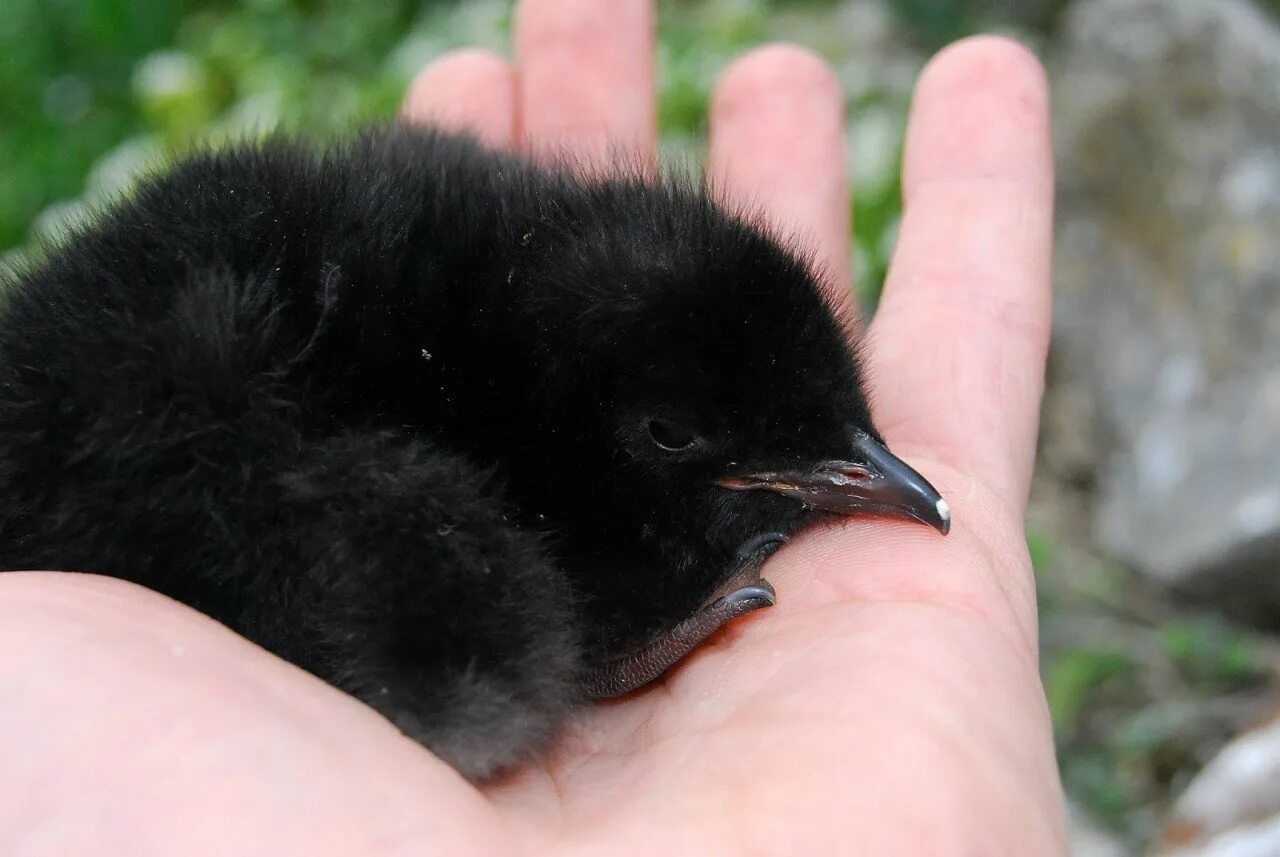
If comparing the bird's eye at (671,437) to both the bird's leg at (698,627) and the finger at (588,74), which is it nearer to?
the bird's leg at (698,627)

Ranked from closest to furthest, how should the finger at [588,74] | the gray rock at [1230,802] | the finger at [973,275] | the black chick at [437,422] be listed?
the black chick at [437,422] → the finger at [973,275] → the gray rock at [1230,802] → the finger at [588,74]

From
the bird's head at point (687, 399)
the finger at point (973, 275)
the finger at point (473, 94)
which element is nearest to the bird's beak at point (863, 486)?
the bird's head at point (687, 399)

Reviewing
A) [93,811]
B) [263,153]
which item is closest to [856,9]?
[263,153]

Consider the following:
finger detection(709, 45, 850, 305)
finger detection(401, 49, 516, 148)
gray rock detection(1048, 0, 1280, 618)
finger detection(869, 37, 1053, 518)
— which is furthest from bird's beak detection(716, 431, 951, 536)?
gray rock detection(1048, 0, 1280, 618)

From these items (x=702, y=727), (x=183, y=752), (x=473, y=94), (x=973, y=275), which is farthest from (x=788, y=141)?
(x=183, y=752)

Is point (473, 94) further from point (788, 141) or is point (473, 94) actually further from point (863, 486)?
point (863, 486)

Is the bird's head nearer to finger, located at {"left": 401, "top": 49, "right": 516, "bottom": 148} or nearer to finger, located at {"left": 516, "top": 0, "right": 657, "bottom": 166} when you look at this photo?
finger, located at {"left": 516, "top": 0, "right": 657, "bottom": 166}

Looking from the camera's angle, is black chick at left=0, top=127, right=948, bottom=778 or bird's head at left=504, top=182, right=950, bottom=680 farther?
bird's head at left=504, top=182, right=950, bottom=680
